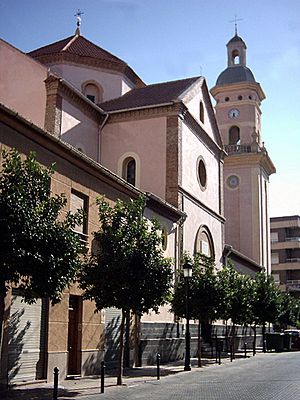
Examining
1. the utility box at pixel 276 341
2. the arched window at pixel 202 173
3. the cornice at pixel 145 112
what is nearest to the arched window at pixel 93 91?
the cornice at pixel 145 112

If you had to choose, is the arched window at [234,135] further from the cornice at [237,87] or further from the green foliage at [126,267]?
the green foliage at [126,267]

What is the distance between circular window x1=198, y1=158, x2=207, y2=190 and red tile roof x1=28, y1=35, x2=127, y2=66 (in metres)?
7.71

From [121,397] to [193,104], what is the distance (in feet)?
75.6

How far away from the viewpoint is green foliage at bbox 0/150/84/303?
11516mm

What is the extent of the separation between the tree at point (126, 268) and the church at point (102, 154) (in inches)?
65.7

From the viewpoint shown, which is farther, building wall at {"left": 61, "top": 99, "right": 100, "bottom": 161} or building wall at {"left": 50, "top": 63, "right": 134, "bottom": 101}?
building wall at {"left": 50, "top": 63, "right": 134, "bottom": 101}

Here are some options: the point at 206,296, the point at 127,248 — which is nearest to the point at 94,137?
the point at 206,296

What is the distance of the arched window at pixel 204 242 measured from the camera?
33.0 m

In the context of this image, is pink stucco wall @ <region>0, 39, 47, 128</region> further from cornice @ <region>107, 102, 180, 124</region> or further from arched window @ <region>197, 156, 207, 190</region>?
arched window @ <region>197, 156, 207, 190</region>

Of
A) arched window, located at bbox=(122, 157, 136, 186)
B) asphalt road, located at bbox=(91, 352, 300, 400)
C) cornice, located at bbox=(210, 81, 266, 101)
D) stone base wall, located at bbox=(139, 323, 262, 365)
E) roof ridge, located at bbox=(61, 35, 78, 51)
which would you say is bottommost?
asphalt road, located at bbox=(91, 352, 300, 400)

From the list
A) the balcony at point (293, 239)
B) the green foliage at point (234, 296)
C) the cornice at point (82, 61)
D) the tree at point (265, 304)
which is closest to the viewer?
the green foliage at point (234, 296)

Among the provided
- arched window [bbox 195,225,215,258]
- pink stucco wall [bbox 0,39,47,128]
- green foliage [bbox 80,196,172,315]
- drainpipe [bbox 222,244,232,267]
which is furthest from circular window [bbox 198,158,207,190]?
green foliage [bbox 80,196,172,315]

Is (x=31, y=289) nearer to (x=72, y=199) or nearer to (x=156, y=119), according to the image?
(x=72, y=199)

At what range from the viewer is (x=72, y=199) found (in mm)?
18516
